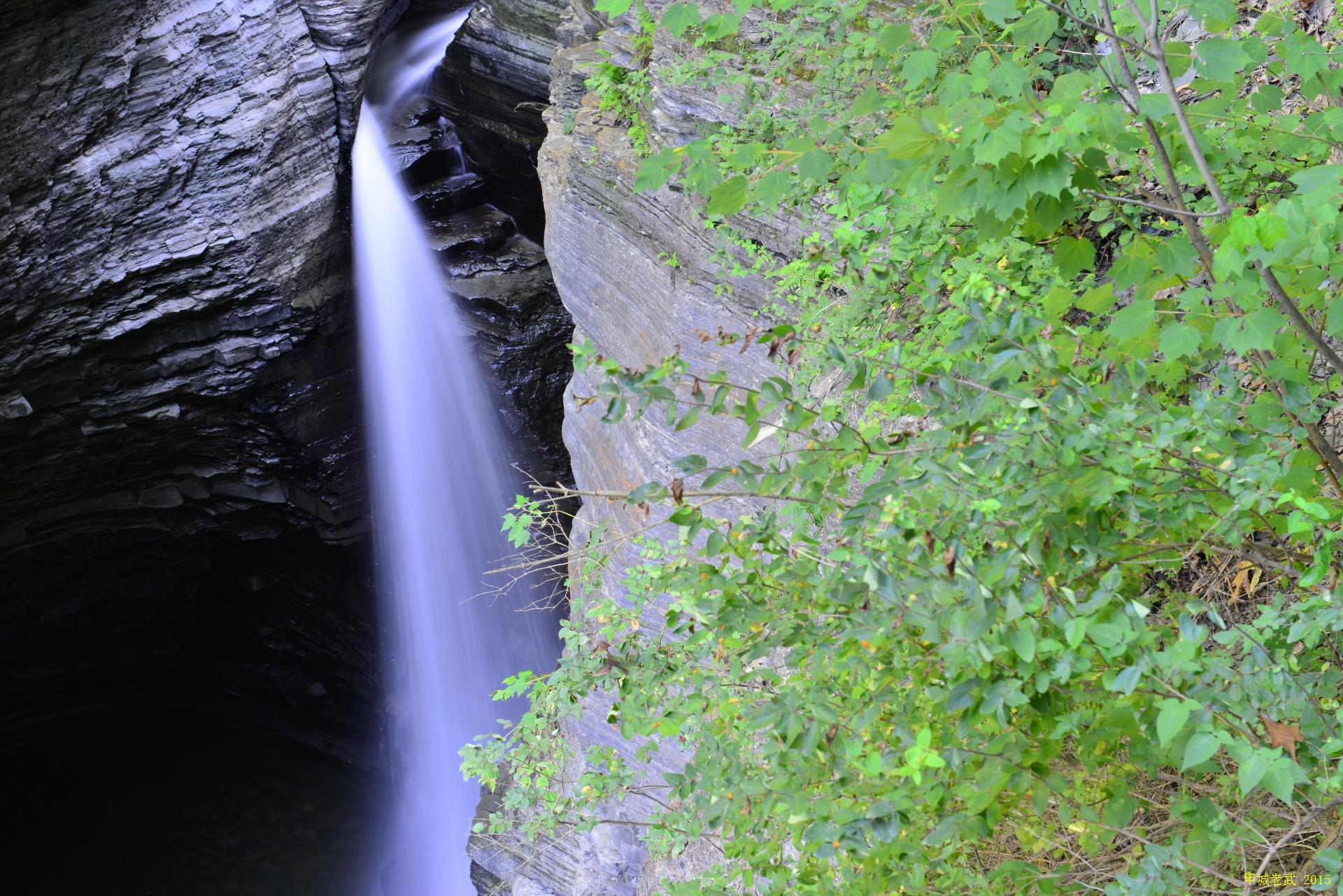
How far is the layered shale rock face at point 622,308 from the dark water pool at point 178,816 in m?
3.48

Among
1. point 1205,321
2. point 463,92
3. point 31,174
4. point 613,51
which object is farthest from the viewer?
point 463,92

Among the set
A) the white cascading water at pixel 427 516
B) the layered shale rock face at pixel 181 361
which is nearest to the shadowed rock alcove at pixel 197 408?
→ the layered shale rock face at pixel 181 361

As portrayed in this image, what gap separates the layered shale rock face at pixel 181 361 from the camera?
6.94 meters

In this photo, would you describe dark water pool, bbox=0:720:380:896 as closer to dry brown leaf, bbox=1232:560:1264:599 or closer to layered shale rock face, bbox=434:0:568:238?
layered shale rock face, bbox=434:0:568:238

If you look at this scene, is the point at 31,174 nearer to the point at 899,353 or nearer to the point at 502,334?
the point at 502,334

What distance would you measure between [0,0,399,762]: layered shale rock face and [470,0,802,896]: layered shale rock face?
260 cm

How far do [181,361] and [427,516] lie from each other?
3.04 m

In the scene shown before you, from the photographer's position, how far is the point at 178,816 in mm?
10078

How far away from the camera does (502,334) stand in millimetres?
9484

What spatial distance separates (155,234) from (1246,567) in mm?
7843

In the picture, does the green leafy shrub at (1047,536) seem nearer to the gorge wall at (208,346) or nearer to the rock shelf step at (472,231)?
the gorge wall at (208,346)

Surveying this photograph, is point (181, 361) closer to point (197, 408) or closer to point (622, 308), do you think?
point (197, 408)

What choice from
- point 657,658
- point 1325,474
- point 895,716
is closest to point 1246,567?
point 1325,474

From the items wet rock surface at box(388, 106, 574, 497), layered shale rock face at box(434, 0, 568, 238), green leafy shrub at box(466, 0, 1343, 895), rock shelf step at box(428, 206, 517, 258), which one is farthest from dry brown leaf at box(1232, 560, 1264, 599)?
rock shelf step at box(428, 206, 517, 258)
